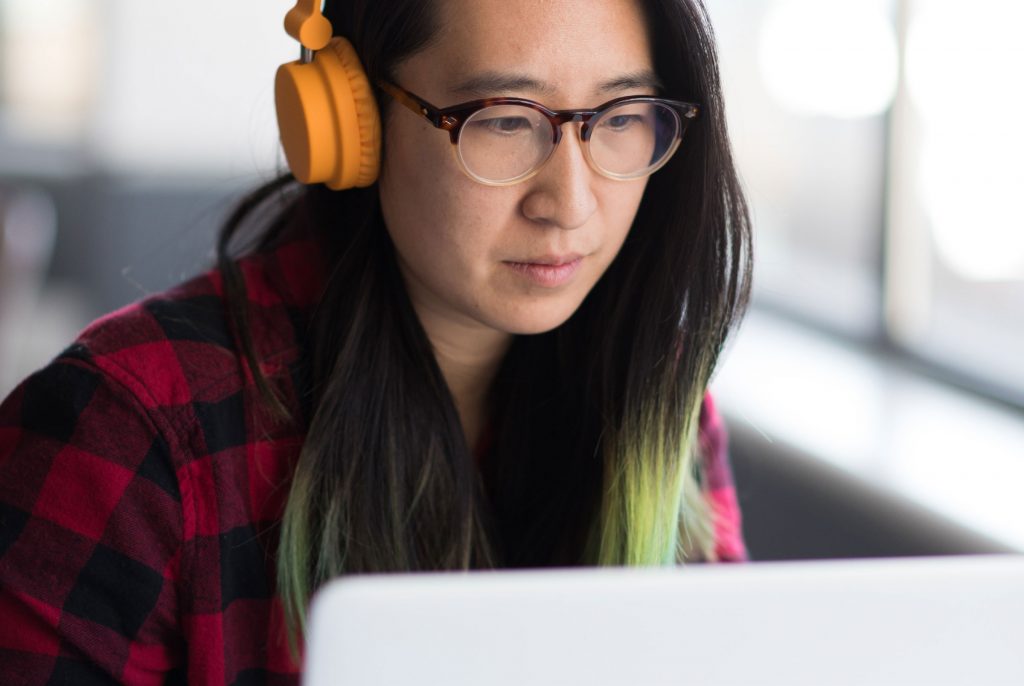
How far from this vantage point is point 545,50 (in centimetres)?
97

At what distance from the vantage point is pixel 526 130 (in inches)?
39.4

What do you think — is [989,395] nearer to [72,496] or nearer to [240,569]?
[240,569]

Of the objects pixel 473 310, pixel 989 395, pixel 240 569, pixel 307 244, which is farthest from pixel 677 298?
pixel 989 395

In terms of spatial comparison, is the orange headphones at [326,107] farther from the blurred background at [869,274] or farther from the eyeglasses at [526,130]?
the blurred background at [869,274]

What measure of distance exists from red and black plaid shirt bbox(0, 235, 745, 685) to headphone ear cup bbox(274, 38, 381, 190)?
17 cm

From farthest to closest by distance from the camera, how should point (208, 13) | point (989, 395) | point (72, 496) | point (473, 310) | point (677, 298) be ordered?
point (208, 13) → point (989, 395) → point (677, 298) → point (473, 310) → point (72, 496)

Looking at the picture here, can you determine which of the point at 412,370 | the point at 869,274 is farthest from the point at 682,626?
the point at 869,274

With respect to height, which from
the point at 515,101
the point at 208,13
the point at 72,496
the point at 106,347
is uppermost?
the point at 208,13

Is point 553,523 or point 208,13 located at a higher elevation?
point 208,13

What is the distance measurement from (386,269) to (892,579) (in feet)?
2.35

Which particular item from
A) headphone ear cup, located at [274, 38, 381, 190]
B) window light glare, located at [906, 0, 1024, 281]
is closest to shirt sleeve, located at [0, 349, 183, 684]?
headphone ear cup, located at [274, 38, 381, 190]

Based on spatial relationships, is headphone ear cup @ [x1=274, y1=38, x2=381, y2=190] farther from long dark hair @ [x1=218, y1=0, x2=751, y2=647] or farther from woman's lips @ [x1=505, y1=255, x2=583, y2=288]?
woman's lips @ [x1=505, y1=255, x2=583, y2=288]

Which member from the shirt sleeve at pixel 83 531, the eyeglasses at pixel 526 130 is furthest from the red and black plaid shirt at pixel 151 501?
the eyeglasses at pixel 526 130

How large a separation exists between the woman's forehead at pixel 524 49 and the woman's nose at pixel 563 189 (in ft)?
0.16
